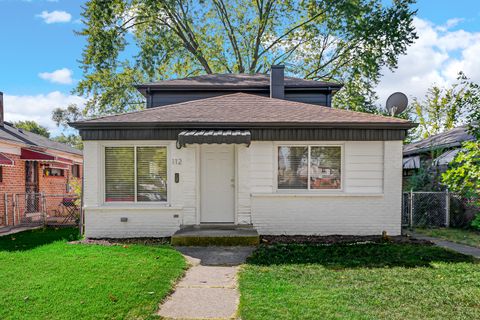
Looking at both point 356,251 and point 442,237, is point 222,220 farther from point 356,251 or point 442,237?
point 442,237

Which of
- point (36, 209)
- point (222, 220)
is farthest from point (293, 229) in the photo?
point (36, 209)

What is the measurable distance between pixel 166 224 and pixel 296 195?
377 centimetres

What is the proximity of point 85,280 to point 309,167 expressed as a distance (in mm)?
6254

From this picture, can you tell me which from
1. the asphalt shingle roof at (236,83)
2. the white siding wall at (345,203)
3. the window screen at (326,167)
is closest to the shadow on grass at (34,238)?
the white siding wall at (345,203)

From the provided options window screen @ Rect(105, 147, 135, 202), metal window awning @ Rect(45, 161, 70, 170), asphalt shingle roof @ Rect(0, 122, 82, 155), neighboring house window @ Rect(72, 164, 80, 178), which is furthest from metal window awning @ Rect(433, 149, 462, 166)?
neighboring house window @ Rect(72, 164, 80, 178)

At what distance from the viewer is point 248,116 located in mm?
9250

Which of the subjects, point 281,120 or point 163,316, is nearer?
point 163,316

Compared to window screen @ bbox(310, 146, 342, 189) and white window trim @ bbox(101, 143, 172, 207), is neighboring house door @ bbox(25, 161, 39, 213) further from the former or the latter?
window screen @ bbox(310, 146, 342, 189)

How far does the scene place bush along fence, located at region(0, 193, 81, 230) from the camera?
11742 mm

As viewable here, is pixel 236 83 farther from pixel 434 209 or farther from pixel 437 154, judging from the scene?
pixel 437 154

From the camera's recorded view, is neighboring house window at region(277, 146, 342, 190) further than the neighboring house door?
No

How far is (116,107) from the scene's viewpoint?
23391mm

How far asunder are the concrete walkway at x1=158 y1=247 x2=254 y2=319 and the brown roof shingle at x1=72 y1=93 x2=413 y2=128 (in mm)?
3572

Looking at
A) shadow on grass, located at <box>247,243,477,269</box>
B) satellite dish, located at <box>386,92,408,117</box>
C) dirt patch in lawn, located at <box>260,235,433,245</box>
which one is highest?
satellite dish, located at <box>386,92,408,117</box>
